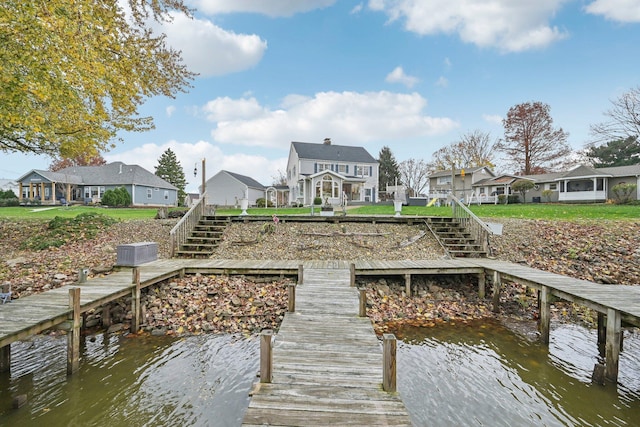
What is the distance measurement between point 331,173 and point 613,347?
2484 centimetres

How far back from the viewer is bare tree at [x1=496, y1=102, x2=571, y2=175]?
34.0 meters

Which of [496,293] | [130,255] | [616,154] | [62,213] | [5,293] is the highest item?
[616,154]

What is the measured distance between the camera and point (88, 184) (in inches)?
1383

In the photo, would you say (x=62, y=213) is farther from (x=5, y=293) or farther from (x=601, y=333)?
(x=601, y=333)

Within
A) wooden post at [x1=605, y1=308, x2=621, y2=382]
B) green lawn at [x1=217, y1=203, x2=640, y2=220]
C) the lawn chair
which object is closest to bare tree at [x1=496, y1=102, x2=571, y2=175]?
green lawn at [x1=217, y1=203, x2=640, y2=220]

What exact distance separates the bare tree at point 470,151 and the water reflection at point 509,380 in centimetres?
3658

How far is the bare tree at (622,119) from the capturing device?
2231 centimetres

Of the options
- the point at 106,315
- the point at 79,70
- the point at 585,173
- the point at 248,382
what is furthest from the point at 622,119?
the point at 106,315

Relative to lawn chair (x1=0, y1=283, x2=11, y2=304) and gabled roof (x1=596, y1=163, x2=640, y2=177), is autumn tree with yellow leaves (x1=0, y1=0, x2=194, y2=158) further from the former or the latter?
gabled roof (x1=596, y1=163, x2=640, y2=177)

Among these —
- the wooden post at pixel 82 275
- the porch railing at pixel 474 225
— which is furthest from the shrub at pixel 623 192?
the wooden post at pixel 82 275

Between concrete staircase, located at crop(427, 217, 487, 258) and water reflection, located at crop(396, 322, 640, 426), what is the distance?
12.4 ft

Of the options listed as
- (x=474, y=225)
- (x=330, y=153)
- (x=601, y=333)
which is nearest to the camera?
(x=601, y=333)

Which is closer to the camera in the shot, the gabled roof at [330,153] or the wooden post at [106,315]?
the wooden post at [106,315]

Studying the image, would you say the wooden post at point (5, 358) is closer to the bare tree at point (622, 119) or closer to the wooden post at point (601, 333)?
the wooden post at point (601, 333)
